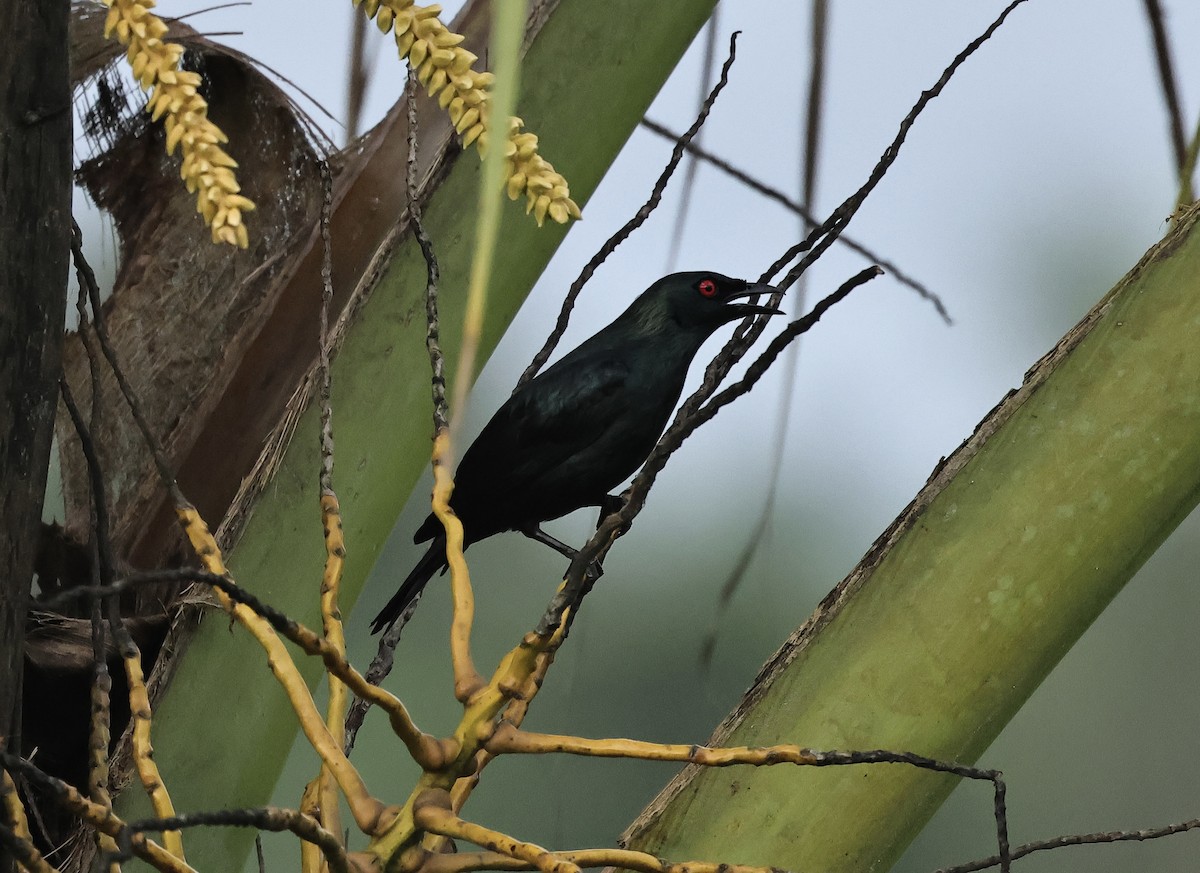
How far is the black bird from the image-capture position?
1184 millimetres

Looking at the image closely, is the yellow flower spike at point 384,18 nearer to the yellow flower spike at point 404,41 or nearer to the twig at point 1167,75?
the yellow flower spike at point 404,41

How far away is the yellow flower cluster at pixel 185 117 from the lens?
28 centimetres

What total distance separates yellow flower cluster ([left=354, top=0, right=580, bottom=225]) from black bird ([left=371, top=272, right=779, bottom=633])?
795 millimetres

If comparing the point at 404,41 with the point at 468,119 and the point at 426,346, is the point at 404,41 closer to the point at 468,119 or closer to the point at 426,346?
the point at 468,119

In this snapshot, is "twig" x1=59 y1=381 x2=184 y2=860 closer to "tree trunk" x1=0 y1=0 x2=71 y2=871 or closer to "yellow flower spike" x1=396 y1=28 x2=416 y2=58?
"tree trunk" x1=0 y1=0 x2=71 y2=871

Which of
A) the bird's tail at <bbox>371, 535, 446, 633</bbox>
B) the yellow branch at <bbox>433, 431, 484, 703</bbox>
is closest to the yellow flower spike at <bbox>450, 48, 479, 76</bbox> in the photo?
the yellow branch at <bbox>433, 431, 484, 703</bbox>

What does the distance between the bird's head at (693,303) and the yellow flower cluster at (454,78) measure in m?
0.91

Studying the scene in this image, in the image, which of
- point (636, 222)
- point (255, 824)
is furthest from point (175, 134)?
point (636, 222)

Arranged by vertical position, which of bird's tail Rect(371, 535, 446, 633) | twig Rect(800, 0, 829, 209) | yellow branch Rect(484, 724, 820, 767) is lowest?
yellow branch Rect(484, 724, 820, 767)

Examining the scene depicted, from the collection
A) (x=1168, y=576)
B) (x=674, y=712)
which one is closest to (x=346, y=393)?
(x=674, y=712)

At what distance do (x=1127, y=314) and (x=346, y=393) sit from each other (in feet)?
1.39

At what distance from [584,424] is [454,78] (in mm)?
846

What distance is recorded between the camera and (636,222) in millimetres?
734

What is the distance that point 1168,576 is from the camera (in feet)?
6.27
